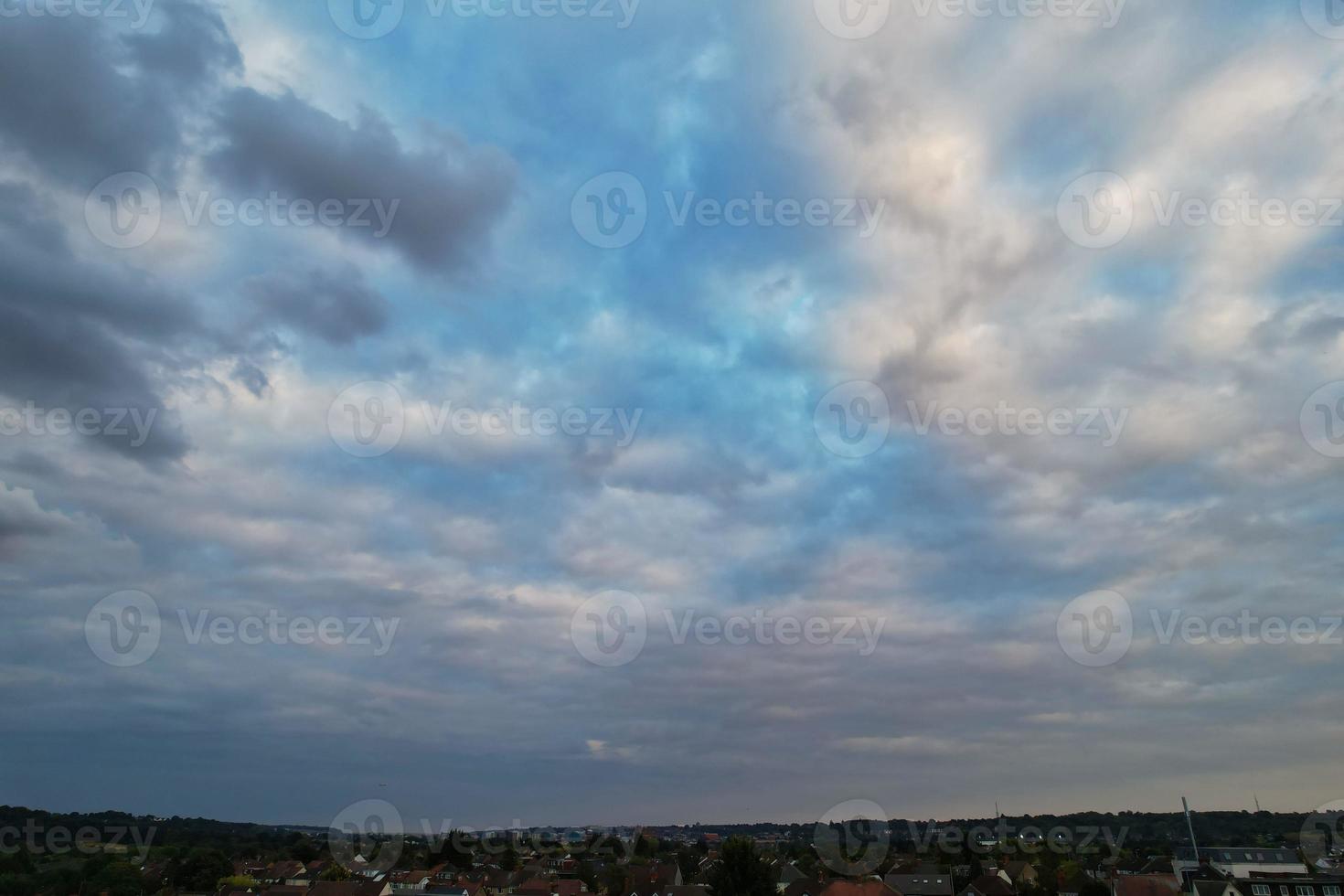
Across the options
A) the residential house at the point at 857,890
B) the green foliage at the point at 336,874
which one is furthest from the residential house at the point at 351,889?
the residential house at the point at 857,890

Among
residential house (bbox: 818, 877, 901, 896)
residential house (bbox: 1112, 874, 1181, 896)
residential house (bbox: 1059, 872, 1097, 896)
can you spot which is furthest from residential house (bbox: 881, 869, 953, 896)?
residential house (bbox: 1112, 874, 1181, 896)

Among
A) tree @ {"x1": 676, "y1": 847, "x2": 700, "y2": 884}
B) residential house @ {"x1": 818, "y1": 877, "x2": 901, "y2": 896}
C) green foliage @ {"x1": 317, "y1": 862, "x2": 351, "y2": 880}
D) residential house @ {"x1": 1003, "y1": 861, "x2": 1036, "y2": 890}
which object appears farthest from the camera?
tree @ {"x1": 676, "y1": 847, "x2": 700, "y2": 884}

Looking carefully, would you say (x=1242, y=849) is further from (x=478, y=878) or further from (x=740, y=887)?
(x=478, y=878)

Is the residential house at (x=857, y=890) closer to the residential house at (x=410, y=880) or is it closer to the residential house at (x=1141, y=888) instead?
the residential house at (x=1141, y=888)

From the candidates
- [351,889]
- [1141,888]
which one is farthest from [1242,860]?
[351,889]

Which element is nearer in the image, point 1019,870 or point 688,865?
point 1019,870

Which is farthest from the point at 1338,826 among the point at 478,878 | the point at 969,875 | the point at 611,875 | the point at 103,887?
the point at 103,887

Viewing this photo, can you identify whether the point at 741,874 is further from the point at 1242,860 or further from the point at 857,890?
the point at 1242,860

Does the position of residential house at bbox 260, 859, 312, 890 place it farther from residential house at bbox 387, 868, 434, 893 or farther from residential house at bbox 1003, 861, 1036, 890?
residential house at bbox 1003, 861, 1036, 890
